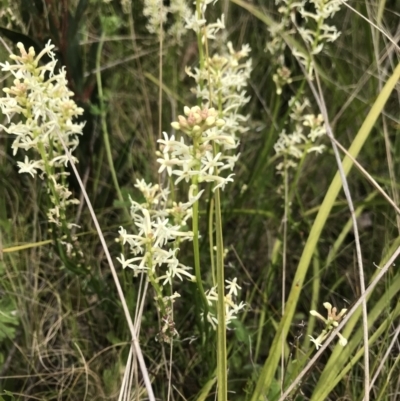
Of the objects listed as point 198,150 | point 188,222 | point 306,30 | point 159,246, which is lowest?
point 188,222

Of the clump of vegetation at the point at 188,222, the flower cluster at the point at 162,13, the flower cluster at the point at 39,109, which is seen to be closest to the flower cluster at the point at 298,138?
the clump of vegetation at the point at 188,222

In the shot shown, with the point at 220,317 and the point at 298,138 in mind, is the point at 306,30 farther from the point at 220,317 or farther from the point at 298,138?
the point at 220,317

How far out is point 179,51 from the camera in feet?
4.60

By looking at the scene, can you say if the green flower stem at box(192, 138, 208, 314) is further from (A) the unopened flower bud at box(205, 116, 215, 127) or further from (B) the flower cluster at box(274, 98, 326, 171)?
(B) the flower cluster at box(274, 98, 326, 171)

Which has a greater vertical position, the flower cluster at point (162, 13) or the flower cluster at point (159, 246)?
the flower cluster at point (162, 13)

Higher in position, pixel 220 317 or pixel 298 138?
pixel 298 138

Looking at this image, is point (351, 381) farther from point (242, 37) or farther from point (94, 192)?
point (242, 37)

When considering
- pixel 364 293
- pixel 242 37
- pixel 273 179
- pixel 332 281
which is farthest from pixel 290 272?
pixel 242 37

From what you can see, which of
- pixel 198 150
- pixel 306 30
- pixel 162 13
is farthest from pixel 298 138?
pixel 198 150

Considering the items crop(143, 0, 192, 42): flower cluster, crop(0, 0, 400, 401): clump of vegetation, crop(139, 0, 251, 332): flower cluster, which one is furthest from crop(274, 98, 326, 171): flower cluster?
crop(143, 0, 192, 42): flower cluster

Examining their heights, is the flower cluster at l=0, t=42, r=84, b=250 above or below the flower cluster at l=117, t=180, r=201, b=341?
above

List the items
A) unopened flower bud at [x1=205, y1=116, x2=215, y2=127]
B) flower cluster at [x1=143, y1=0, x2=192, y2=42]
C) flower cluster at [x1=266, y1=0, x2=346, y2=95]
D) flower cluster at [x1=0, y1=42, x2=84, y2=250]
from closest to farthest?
1. unopened flower bud at [x1=205, y1=116, x2=215, y2=127]
2. flower cluster at [x1=0, y1=42, x2=84, y2=250]
3. flower cluster at [x1=266, y1=0, x2=346, y2=95]
4. flower cluster at [x1=143, y1=0, x2=192, y2=42]

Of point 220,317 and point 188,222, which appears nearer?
point 220,317

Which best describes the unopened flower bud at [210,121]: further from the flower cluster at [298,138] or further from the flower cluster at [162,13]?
the flower cluster at [162,13]
